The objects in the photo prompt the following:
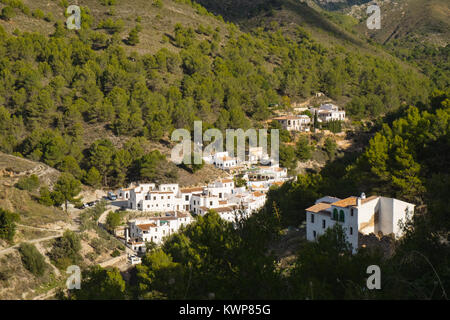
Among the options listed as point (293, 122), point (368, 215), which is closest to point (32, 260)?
point (368, 215)

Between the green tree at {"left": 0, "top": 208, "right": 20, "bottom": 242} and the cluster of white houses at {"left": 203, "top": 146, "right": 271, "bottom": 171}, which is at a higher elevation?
the green tree at {"left": 0, "top": 208, "right": 20, "bottom": 242}

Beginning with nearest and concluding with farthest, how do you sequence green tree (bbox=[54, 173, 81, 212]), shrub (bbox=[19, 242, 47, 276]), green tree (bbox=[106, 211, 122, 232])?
shrub (bbox=[19, 242, 47, 276]), green tree (bbox=[106, 211, 122, 232]), green tree (bbox=[54, 173, 81, 212])

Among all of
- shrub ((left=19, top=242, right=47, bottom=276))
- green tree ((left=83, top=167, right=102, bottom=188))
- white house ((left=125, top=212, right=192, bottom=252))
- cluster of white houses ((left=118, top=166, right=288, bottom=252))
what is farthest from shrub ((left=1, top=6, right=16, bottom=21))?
shrub ((left=19, top=242, right=47, bottom=276))

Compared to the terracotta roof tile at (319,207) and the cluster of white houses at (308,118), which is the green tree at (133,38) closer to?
the cluster of white houses at (308,118)

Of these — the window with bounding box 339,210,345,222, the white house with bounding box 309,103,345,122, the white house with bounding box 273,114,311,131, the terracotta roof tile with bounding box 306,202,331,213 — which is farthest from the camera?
the white house with bounding box 309,103,345,122

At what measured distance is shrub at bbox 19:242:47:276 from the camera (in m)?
17.2

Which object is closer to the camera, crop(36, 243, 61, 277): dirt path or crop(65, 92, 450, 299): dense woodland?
crop(65, 92, 450, 299): dense woodland

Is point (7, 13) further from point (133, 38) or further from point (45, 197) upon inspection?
point (45, 197)

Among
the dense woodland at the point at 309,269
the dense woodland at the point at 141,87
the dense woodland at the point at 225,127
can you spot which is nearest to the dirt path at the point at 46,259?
the dense woodland at the point at 225,127

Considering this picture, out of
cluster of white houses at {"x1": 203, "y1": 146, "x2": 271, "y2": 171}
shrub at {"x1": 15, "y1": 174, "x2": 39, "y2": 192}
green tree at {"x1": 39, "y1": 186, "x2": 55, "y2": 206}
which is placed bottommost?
cluster of white houses at {"x1": 203, "y1": 146, "x2": 271, "y2": 171}

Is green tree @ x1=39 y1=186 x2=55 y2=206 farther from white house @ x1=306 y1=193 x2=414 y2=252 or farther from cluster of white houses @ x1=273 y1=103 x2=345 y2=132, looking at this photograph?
cluster of white houses @ x1=273 y1=103 x2=345 y2=132

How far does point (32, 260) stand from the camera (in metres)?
17.2
